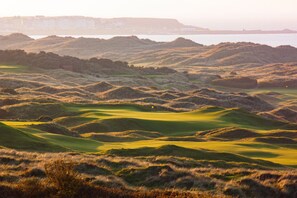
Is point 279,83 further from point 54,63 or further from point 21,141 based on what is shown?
point 21,141

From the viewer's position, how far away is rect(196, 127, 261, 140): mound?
40.1 metres

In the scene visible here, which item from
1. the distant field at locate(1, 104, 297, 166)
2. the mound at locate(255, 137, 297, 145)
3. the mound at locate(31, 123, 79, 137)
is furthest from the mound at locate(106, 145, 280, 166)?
the mound at locate(255, 137, 297, 145)

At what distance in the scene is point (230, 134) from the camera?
40562 mm

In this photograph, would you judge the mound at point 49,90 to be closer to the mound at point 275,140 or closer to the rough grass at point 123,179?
the mound at point 275,140

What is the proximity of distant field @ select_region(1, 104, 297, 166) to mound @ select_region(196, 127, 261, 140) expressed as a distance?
4.05ft

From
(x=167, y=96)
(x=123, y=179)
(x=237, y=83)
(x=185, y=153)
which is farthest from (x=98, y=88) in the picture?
(x=123, y=179)

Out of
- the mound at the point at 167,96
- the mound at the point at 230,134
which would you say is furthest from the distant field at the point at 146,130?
the mound at the point at 167,96

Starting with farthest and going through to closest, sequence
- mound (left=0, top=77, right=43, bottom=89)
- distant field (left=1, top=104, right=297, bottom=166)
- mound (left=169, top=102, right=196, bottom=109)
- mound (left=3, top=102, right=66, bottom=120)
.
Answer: mound (left=0, top=77, right=43, bottom=89) → mound (left=169, top=102, right=196, bottom=109) → mound (left=3, top=102, right=66, bottom=120) → distant field (left=1, top=104, right=297, bottom=166)

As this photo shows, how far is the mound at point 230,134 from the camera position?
40.1 m

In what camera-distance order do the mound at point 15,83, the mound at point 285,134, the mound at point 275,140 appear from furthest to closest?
the mound at point 15,83, the mound at point 285,134, the mound at point 275,140

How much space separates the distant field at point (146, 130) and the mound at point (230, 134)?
1.23 metres

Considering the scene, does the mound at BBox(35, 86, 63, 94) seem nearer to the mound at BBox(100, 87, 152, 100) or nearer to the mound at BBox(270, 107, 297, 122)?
the mound at BBox(100, 87, 152, 100)

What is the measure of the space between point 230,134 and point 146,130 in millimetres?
6159

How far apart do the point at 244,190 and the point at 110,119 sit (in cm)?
2481
